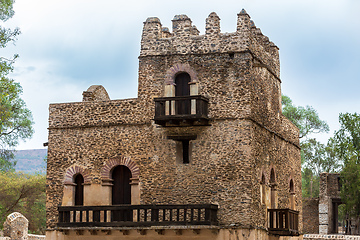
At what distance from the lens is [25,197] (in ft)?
166

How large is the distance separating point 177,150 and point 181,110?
1.75m

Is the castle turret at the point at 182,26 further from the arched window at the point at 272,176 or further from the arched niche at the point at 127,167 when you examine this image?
the arched window at the point at 272,176

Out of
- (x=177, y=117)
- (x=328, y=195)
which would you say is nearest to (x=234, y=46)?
(x=177, y=117)

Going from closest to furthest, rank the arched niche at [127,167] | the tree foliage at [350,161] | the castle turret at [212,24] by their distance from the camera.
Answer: the arched niche at [127,167]
the castle turret at [212,24]
the tree foliage at [350,161]

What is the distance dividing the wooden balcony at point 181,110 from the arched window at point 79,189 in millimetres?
4635

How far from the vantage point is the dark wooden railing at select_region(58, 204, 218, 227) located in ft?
80.2

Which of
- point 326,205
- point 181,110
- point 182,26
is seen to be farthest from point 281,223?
Result: point 326,205

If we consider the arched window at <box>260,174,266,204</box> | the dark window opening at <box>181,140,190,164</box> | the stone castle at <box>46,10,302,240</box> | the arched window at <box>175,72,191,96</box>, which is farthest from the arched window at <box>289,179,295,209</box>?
the arched window at <box>175,72,191,96</box>

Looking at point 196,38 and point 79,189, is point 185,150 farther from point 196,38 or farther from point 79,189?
point 79,189

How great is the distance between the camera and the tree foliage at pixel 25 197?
162ft

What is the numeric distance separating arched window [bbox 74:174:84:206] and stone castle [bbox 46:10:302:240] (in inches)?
1.7

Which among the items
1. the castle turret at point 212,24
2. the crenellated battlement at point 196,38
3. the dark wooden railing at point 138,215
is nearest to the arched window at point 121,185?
the dark wooden railing at point 138,215

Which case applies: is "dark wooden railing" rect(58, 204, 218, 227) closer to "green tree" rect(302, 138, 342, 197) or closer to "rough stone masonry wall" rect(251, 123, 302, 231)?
"rough stone masonry wall" rect(251, 123, 302, 231)

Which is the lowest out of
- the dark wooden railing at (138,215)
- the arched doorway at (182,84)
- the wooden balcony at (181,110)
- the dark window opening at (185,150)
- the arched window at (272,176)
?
the dark wooden railing at (138,215)
